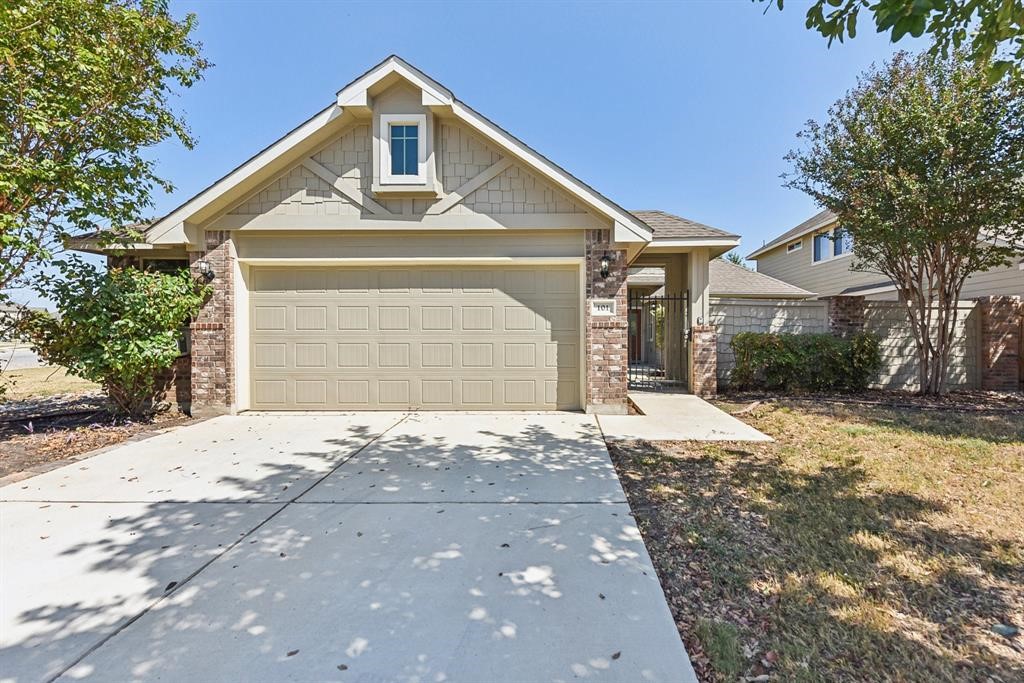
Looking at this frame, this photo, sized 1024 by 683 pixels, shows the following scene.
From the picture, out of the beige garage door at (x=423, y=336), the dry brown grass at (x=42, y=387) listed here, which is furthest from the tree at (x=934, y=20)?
the dry brown grass at (x=42, y=387)

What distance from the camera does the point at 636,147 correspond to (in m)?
14.9

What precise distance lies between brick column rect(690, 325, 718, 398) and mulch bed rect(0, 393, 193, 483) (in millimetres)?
9717

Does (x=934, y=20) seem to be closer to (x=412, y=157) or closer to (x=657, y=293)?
(x=412, y=157)

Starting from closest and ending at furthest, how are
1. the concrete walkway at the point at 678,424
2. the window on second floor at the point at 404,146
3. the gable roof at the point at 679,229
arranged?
the concrete walkway at the point at 678,424, the window on second floor at the point at 404,146, the gable roof at the point at 679,229

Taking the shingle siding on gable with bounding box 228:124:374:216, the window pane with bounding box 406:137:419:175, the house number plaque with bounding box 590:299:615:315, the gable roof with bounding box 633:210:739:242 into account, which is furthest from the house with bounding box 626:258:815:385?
the shingle siding on gable with bounding box 228:124:374:216

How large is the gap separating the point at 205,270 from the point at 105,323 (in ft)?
5.29

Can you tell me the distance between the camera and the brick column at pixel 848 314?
32.3 ft

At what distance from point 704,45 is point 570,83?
10.5 feet

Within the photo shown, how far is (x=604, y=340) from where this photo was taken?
756 centimetres

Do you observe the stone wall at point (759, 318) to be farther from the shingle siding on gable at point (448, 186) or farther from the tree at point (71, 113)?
the tree at point (71, 113)

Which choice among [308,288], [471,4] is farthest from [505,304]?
[471,4]

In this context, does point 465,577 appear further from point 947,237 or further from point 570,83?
point 570,83

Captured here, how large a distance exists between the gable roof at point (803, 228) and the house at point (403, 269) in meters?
13.5

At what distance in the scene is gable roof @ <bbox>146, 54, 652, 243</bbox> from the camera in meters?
7.02
